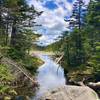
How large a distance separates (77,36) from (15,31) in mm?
9199

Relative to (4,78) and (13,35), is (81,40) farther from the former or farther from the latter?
(4,78)

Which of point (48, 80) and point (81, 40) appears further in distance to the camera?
point (81, 40)

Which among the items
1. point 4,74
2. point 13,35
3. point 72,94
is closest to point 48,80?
point 13,35

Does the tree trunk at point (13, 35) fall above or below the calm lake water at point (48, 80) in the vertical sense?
above

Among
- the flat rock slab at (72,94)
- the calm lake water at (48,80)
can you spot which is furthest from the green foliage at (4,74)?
the flat rock slab at (72,94)

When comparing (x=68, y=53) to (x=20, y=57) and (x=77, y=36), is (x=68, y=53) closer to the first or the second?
(x=77, y=36)

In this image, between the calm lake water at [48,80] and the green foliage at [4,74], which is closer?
the green foliage at [4,74]

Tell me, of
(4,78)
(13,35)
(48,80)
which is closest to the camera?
(4,78)

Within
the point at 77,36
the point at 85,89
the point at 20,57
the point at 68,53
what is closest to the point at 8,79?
the point at 85,89

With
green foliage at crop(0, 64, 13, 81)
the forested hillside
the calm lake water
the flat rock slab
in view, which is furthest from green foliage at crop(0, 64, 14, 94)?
the forested hillside

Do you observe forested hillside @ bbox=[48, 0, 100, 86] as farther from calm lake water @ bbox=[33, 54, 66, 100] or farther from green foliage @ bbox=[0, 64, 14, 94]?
green foliage @ bbox=[0, 64, 14, 94]

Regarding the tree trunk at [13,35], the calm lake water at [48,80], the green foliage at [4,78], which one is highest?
the green foliage at [4,78]

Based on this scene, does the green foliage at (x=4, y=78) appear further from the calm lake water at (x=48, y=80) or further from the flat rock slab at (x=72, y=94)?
the flat rock slab at (x=72, y=94)

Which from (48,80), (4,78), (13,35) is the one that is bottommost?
(48,80)
